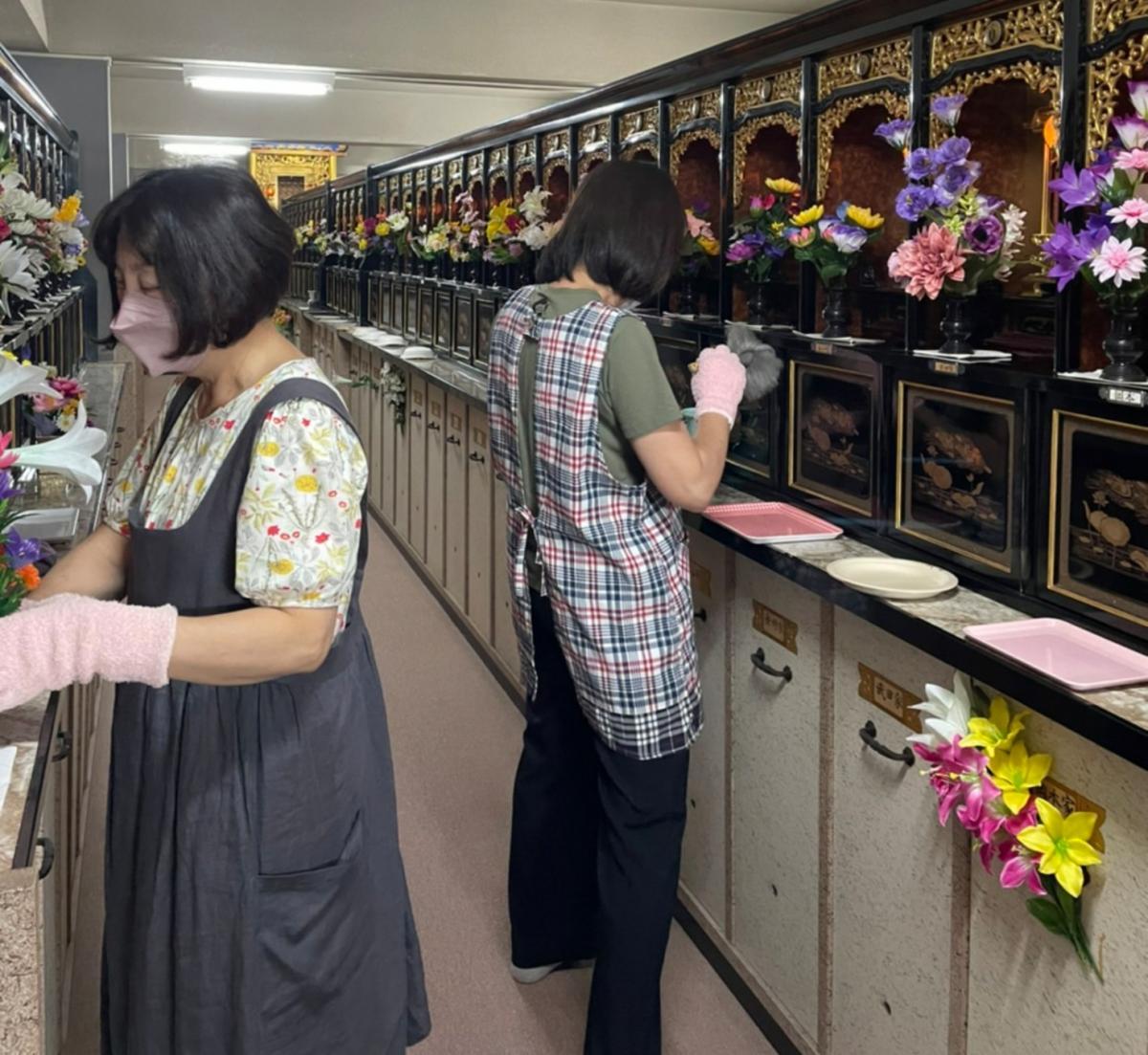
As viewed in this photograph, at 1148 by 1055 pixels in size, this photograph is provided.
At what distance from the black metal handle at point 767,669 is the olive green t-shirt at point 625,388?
0.54 meters

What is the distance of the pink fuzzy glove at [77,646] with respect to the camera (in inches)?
54.6

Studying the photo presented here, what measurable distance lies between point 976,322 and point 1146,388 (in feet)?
2.54

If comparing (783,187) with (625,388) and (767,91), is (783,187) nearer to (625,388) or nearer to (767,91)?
(767,91)

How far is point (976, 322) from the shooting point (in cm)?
262

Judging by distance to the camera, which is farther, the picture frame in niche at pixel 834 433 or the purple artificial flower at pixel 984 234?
the picture frame in niche at pixel 834 433

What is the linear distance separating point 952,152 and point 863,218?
370 millimetres

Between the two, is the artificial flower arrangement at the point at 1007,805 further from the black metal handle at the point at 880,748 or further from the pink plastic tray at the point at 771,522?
the pink plastic tray at the point at 771,522

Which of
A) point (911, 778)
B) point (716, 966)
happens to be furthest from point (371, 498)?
point (911, 778)

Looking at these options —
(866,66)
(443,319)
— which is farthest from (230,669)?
(443,319)

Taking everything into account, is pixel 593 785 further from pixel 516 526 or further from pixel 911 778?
pixel 911 778

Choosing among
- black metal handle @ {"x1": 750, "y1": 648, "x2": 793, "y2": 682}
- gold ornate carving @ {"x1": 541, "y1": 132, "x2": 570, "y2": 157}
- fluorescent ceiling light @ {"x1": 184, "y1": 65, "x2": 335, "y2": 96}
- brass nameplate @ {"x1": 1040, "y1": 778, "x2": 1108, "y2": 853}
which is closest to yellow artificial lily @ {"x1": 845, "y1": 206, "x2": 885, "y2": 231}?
black metal handle @ {"x1": 750, "y1": 648, "x2": 793, "y2": 682}

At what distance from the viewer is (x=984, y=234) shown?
2.29 meters

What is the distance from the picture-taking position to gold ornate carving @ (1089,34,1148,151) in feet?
6.48

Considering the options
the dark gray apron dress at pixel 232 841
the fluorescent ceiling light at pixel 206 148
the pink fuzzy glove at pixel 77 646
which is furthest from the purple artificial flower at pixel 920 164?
the fluorescent ceiling light at pixel 206 148
